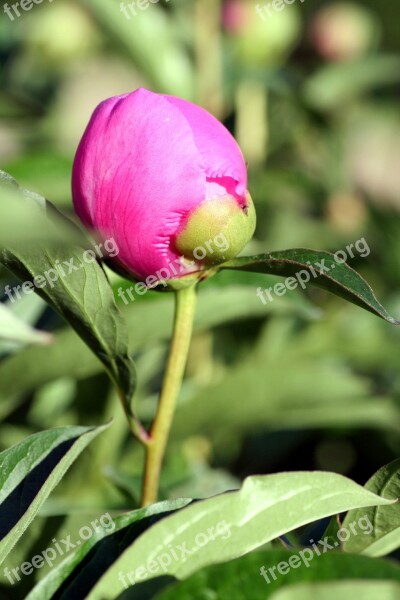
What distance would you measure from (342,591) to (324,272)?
0.22 metres

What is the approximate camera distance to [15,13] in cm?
199

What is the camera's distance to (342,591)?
0.38 m

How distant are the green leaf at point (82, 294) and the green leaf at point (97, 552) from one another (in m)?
0.11

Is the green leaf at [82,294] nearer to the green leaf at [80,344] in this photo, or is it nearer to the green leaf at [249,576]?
the green leaf at [249,576]

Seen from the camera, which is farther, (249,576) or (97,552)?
(97,552)

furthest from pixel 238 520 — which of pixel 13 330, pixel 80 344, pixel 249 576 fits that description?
pixel 80 344

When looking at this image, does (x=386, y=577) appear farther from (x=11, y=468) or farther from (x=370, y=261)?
(x=370, y=261)

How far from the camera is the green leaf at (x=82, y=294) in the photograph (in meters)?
0.57

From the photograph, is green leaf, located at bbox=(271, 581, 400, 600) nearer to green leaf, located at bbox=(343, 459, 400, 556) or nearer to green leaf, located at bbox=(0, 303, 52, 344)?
green leaf, located at bbox=(343, 459, 400, 556)

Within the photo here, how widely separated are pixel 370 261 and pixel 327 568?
154 centimetres

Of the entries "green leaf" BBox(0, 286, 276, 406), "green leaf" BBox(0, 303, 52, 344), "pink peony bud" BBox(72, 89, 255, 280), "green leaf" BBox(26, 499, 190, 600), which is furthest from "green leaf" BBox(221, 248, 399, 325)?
"green leaf" BBox(0, 286, 276, 406)

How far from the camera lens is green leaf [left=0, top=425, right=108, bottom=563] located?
0.57 m

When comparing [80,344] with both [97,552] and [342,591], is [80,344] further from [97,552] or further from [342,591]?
[342,591]

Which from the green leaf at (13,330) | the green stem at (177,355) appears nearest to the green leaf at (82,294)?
the green stem at (177,355)
